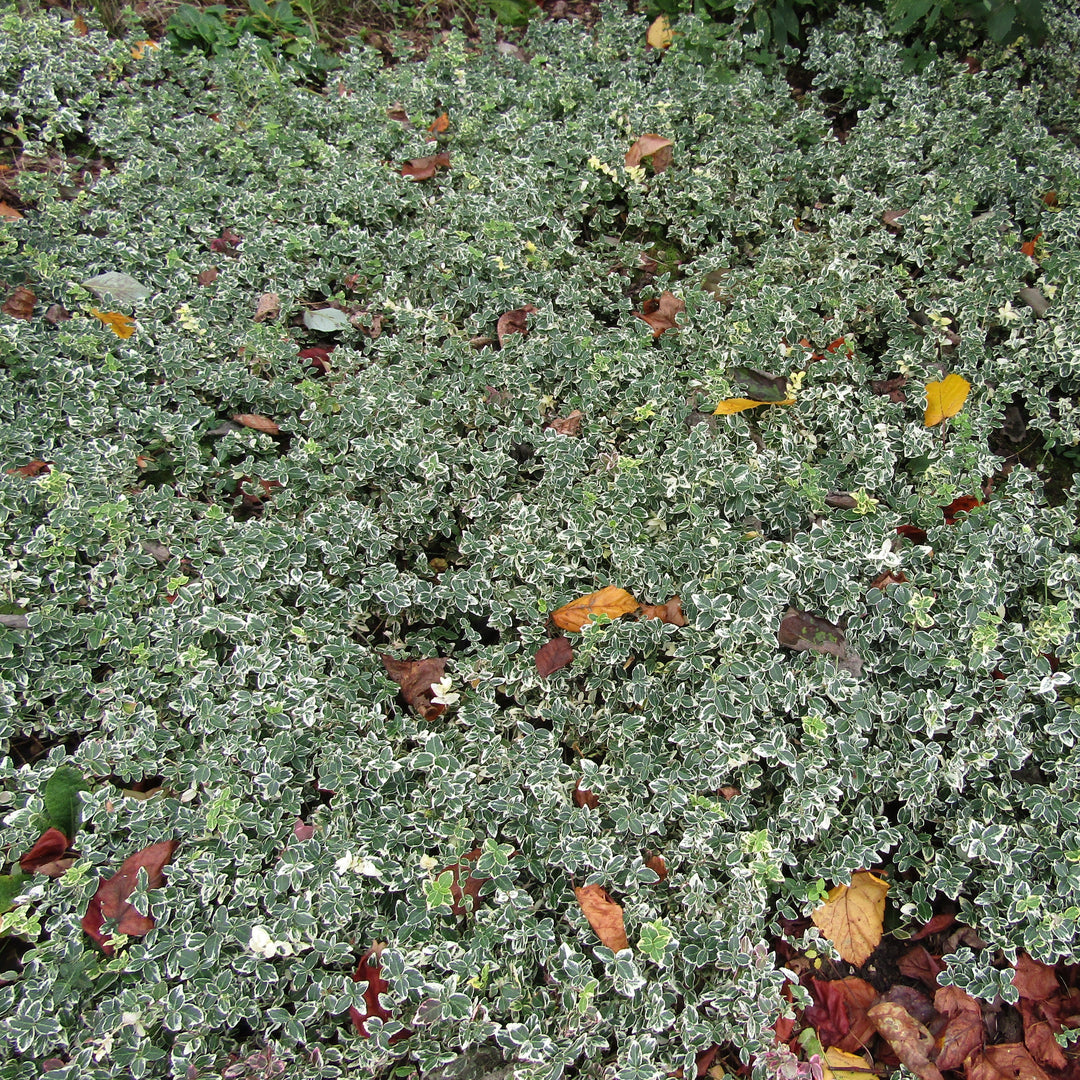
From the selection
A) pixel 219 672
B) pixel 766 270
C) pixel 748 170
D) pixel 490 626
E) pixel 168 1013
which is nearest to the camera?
pixel 168 1013

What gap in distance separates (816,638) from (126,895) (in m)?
2.16

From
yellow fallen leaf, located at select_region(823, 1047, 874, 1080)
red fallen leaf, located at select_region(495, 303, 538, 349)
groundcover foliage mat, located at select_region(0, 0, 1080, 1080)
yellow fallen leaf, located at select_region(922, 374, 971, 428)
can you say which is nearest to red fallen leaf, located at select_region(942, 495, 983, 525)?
groundcover foliage mat, located at select_region(0, 0, 1080, 1080)

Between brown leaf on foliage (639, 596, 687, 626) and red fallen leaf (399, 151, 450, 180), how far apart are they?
106 inches

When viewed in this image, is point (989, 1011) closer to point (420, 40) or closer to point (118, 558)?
point (118, 558)

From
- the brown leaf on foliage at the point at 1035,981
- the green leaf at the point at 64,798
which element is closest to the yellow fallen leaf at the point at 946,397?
the brown leaf on foliage at the point at 1035,981

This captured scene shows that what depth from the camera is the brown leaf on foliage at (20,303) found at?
3.45 meters

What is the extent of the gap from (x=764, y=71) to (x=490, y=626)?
386 cm

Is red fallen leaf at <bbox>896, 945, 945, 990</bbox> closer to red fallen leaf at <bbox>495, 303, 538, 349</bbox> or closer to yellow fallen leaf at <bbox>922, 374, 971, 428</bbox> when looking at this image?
yellow fallen leaf at <bbox>922, 374, 971, 428</bbox>

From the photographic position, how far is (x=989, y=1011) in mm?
2145

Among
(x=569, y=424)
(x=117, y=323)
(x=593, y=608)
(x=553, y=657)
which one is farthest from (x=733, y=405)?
(x=117, y=323)

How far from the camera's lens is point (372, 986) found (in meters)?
2.07

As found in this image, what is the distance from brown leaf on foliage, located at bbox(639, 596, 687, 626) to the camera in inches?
101

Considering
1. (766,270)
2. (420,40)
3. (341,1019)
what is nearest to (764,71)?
(766,270)

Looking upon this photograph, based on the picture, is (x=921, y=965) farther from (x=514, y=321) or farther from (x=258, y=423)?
(x=258, y=423)
